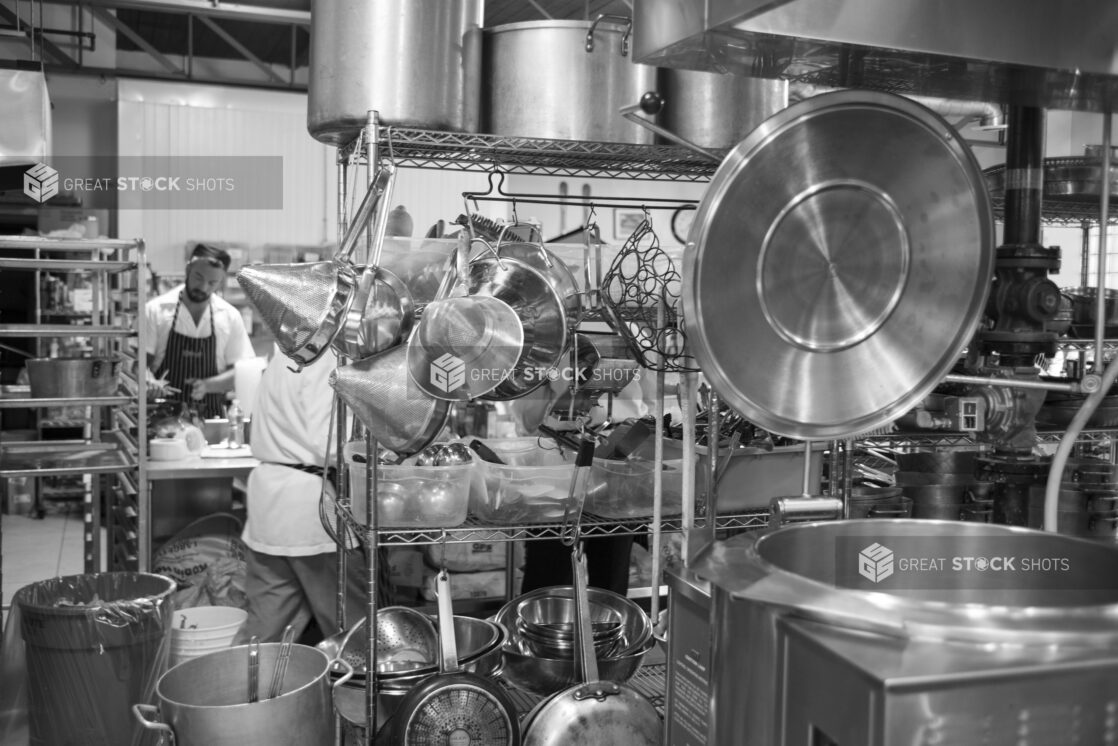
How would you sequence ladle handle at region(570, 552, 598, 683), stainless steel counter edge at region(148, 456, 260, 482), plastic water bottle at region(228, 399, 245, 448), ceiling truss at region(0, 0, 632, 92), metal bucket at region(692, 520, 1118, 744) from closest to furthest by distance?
1. metal bucket at region(692, 520, 1118, 744)
2. ladle handle at region(570, 552, 598, 683)
3. stainless steel counter edge at region(148, 456, 260, 482)
4. plastic water bottle at region(228, 399, 245, 448)
5. ceiling truss at region(0, 0, 632, 92)

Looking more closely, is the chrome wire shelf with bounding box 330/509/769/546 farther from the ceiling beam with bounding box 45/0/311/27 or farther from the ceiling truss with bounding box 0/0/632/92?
the ceiling truss with bounding box 0/0/632/92

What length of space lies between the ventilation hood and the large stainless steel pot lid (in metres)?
0.08

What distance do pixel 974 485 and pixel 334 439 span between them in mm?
1857

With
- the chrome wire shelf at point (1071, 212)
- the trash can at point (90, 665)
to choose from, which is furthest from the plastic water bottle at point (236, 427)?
the chrome wire shelf at point (1071, 212)

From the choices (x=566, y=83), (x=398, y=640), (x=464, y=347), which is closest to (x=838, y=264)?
(x=464, y=347)

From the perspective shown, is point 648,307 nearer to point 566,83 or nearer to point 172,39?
point 566,83

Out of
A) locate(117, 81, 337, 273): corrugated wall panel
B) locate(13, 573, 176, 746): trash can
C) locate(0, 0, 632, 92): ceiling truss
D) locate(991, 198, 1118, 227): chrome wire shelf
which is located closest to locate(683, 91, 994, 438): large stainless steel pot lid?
locate(991, 198, 1118, 227): chrome wire shelf

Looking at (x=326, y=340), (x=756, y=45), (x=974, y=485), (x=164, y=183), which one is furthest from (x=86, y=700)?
(x=164, y=183)

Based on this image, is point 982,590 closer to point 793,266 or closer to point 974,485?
point 793,266

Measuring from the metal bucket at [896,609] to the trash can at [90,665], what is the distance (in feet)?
7.05

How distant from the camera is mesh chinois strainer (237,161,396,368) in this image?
188 cm

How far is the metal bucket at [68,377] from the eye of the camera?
3523 mm

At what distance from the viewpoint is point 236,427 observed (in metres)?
4.38

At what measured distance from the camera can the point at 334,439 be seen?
10.2 feet
